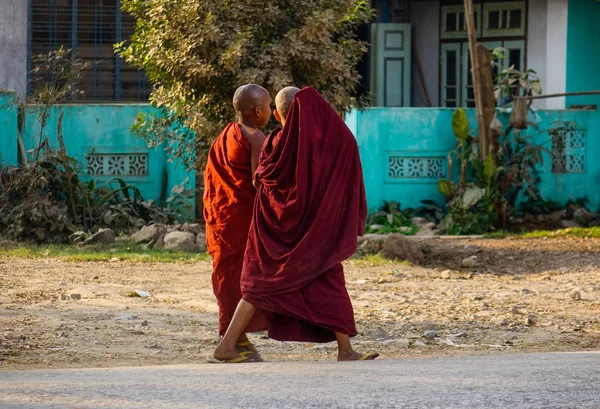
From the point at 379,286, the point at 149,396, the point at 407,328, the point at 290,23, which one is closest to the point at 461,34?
the point at 290,23

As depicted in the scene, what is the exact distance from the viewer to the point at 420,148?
520 inches

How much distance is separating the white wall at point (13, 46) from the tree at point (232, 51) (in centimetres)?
303

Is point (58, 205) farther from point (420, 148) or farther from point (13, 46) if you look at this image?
point (420, 148)

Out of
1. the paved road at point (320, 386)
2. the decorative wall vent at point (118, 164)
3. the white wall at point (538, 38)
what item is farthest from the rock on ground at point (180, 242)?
the white wall at point (538, 38)

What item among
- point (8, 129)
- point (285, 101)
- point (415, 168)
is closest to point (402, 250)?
point (415, 168)

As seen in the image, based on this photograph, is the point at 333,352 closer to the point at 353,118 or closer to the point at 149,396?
the point at 149,396

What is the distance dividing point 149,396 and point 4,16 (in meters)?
10.3

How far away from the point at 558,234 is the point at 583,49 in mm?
4060

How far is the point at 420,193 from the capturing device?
43.3 ft

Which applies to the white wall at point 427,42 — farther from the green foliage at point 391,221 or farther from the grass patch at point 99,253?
the grass patch at point 99,253

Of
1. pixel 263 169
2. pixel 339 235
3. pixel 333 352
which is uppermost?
pixel 263 169

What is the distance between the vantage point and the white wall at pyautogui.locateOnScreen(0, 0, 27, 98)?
13.1m

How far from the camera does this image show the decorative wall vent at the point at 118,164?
1232 cm

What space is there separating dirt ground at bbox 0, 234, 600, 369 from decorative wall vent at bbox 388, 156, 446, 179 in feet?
8.48
